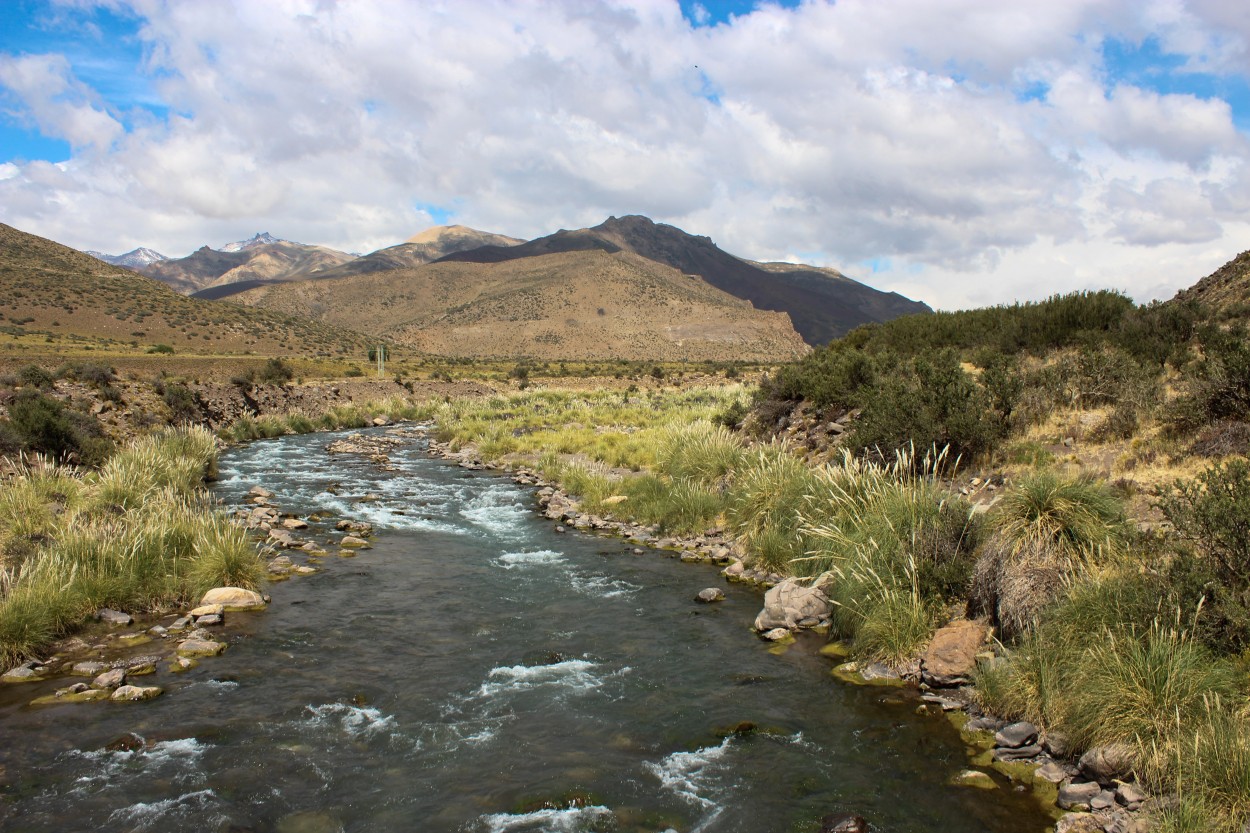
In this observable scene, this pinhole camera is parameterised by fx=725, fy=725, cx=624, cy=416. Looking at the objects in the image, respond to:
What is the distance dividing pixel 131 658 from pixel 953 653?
10.8 m

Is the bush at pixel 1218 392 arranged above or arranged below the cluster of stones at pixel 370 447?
above

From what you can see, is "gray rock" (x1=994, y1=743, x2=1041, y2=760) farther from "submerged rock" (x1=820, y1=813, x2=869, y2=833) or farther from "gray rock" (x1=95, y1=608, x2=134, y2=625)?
"gray rock" (x1=95, y1=608, x2=134, y2=625)

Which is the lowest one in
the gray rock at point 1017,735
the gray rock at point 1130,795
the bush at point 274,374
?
the gray rock at point 1017,735

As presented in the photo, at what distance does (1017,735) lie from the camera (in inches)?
297

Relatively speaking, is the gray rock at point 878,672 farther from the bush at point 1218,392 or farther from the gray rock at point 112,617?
the gray rock at point 112,617

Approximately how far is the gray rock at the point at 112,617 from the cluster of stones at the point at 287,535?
105 inches

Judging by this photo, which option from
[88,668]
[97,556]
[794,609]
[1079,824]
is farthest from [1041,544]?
[97,556]

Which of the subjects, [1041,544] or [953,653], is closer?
[1041,544]

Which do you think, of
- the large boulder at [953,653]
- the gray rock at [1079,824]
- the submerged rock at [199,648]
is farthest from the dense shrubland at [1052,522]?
the submerged rock at [199,648]

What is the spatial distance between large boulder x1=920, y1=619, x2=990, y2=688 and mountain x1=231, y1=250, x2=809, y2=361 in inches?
4200

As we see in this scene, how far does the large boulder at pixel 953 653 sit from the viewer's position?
29.3 feet

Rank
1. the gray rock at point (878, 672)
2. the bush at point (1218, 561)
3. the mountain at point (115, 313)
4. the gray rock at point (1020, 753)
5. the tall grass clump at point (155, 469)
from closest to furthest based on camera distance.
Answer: the bush at point (1218, 561) → the gray rock at point (1020, 753) → the gray rock at point (878, 672) → the tall grass clump at point (155, 469) → the mountain at point (115, 313)

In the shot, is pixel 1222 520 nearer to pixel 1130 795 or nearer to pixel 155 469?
pixel 1130 795

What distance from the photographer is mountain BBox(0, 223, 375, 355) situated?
222 ft
